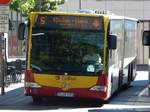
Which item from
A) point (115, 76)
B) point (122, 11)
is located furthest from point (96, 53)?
point (122, 11)

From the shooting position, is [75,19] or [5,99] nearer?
[75,19]

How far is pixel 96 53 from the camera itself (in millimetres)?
20469

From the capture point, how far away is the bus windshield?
20.4 meters

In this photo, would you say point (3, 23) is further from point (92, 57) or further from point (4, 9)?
point (92, 57)

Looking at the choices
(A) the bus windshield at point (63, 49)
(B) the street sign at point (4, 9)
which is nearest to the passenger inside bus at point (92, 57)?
(A) the bus windshield at point (63, 49)

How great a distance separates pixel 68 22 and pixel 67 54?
1.02 meters

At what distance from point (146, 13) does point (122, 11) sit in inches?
96.0

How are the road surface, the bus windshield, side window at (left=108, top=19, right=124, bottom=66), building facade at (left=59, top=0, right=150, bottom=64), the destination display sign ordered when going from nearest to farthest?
the road surface → the bus windshield → the destination display sign → side window at (left=108, top=19, right=124, bottom=66) → building facade at (left=59, top=0, right=150, bottom=64)

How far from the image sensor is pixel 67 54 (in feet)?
67.4

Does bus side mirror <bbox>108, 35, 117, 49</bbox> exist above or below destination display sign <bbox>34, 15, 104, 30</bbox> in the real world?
below

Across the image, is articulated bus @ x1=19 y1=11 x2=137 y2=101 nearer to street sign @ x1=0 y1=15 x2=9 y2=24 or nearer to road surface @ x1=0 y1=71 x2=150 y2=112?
road surface @ x1=0 y1=71 x2=150 y2=112

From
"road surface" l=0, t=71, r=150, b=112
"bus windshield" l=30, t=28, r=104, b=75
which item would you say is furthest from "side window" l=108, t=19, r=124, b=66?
"road surface" l=0, t=71, r=150, b=112

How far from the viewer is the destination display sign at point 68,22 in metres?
20.6

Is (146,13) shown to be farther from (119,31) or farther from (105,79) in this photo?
(105,79)
